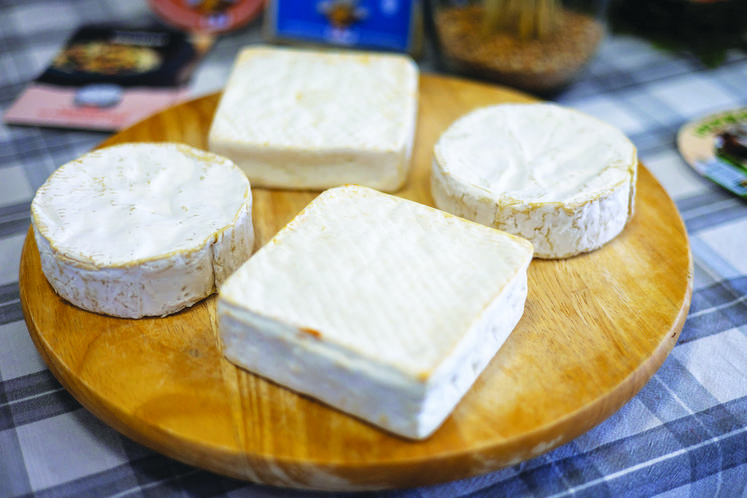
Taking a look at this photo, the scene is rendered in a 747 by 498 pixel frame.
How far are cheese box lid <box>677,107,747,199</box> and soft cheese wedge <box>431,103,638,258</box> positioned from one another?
22.4 inches

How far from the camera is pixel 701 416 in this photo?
1484 mm

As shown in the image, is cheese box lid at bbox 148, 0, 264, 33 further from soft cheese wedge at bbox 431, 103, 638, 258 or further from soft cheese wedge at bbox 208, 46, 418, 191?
soft cheese wedge at bbox 431, 103, 638, 258

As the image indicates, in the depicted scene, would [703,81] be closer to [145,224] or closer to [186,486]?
[145,224]

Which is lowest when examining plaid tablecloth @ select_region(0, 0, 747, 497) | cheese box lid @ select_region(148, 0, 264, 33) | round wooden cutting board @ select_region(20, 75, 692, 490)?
plaid tablecloth @ select_region(0, 0, 747, 497)

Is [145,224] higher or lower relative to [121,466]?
higher

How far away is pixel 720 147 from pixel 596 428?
1.30 m

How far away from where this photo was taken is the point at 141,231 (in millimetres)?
1488

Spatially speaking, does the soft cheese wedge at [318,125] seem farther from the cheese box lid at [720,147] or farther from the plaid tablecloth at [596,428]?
the cheese box lid at [720,147]

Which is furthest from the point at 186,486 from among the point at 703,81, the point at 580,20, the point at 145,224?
the point at 703,81

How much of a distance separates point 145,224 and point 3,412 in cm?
52

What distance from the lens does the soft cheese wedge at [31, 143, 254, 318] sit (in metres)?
1.43

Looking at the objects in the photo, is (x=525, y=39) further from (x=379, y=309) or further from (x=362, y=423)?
(x=362, y=423)

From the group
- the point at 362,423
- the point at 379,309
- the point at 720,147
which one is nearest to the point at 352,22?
the point at 720,147

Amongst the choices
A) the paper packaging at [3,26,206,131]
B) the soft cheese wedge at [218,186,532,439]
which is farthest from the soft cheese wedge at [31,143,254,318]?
the paper packaging at [3,26,206,131]
